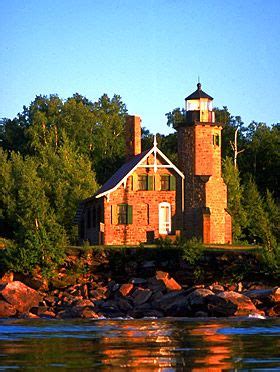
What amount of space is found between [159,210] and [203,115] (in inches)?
228

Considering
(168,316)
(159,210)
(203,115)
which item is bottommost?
(168,316)

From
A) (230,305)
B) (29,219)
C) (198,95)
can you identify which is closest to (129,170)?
(198,95)

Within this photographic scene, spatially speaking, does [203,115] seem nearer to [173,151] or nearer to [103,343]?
[173,151]

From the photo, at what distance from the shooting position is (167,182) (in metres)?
49.8

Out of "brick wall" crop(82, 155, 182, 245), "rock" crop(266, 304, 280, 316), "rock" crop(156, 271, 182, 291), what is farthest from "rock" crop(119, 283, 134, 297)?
"brick wall" crop(82, 155, 182, 245)

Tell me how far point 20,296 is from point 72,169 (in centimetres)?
2655

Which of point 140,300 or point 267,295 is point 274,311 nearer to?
point 267,295

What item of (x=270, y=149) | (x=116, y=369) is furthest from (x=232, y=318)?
(x=270, y=149)

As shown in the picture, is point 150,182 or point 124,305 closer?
point 124,305

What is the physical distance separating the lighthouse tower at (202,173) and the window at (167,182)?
0.78 metres

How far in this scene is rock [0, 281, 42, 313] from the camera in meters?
35.0

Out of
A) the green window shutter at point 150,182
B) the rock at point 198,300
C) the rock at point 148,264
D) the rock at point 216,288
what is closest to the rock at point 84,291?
the rock at point 148,264

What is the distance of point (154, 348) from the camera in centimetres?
1991

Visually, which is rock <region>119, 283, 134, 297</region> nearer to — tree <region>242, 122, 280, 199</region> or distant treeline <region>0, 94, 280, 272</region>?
distant treeline <region>0, 94, 280, 272</region>
